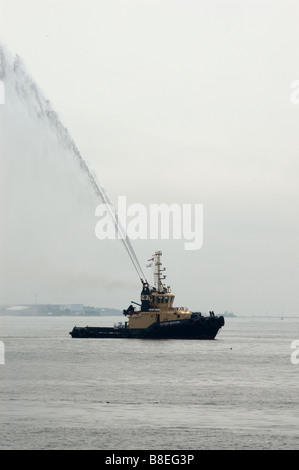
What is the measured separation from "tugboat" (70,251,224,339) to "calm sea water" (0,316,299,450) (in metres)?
24.7

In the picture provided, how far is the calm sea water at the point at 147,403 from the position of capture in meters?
47.2

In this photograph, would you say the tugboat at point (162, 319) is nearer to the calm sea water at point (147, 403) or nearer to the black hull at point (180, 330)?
the black hull at point (180, 330)

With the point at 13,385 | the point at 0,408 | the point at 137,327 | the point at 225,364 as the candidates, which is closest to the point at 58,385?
the point at 13,385

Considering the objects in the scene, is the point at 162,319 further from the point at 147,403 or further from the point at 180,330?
the point at 147,403

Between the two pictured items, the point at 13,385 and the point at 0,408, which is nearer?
the point at 0,408

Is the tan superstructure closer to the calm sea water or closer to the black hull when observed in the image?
the black hull

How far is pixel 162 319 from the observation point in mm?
130125

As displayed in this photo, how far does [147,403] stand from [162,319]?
69.6 meters

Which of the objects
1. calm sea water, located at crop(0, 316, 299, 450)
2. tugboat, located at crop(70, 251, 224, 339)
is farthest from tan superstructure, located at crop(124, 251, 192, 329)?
calm sea water, located at crop(0, 316, 299, 450)

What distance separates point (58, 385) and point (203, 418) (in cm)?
2152

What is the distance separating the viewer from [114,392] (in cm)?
6694

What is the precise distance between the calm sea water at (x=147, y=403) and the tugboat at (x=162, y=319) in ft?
81.1
